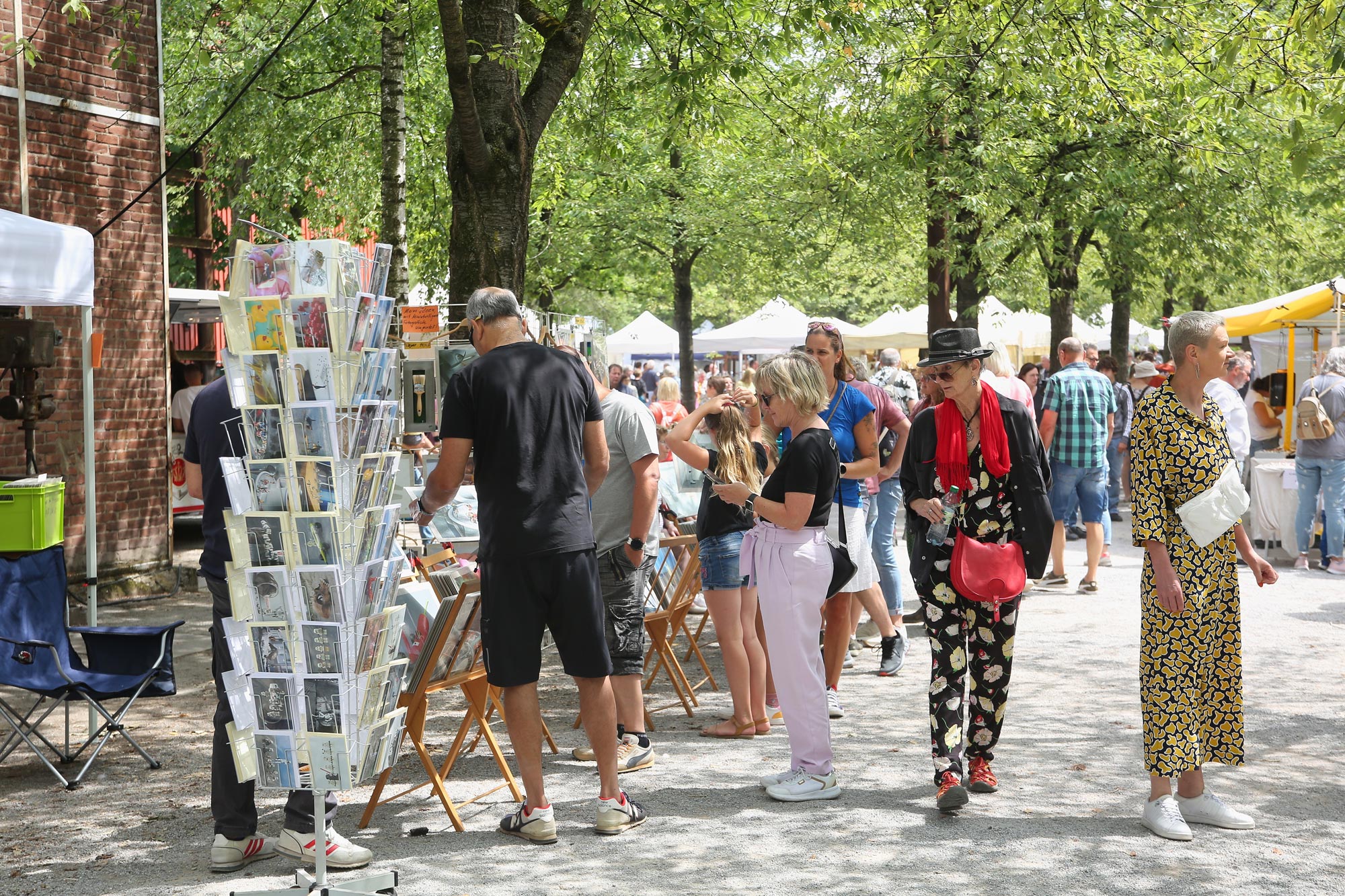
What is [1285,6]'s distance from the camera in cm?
1507

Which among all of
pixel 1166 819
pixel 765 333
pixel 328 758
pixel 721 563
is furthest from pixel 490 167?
pixel 765 333

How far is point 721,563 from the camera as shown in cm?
638

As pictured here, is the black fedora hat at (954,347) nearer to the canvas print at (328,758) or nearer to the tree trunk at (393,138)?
the canvas print at (328,758)

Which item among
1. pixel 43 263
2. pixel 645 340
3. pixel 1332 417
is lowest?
pixel 1332 417

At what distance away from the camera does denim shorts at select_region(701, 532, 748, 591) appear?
635cm

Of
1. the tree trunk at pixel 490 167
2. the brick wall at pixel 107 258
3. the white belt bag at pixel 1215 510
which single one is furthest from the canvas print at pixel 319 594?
the brick wall at pixel 107 258

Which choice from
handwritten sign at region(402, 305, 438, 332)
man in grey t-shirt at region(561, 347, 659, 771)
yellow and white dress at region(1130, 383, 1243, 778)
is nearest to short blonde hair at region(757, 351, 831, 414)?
man in grey t-shirt at region(561, 347, 659, 771)

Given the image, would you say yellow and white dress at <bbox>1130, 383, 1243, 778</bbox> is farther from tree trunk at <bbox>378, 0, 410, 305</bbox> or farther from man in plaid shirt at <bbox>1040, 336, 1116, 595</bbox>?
tree trunk at <bbox>378, 0, 410, 305</bbox>

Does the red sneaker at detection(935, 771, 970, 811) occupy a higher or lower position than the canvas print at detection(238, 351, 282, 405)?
lower

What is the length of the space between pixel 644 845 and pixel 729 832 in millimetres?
355

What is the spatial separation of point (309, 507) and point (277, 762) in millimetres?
874

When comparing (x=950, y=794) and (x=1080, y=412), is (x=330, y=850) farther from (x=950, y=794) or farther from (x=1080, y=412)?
(x=1080, y=412)

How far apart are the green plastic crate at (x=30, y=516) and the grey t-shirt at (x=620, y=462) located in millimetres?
3008

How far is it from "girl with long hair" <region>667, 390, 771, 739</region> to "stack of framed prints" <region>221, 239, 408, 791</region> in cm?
222
